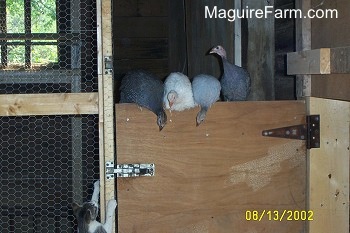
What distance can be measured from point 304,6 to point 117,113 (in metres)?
0.78

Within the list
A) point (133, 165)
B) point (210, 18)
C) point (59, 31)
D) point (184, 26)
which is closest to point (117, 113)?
point (133, 165)

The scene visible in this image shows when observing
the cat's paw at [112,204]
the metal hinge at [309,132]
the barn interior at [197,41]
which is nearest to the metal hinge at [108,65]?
the cat's paw at [112,204]

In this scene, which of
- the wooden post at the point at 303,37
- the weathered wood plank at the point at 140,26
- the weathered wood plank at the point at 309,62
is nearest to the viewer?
the weathered wood plank at the point at 309,62

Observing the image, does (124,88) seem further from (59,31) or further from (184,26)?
(184,26)

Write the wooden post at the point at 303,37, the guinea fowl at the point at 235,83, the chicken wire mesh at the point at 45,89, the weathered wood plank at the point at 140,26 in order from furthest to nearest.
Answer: the weathered wood plank at the point at 140,26, the chicken wire mesh at the point at 45,89, the guinea fowl at the point at 235,83, the wooden post at the point at 303,37

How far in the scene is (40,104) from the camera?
179 centimetres

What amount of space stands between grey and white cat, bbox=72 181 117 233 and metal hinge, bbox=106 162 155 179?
0.09 metres

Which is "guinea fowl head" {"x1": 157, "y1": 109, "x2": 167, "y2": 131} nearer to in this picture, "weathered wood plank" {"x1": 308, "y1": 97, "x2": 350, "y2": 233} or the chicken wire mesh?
"weathered wood plank" {"x1": 308, "y1": 97, "x2": 350, "y2": 233}

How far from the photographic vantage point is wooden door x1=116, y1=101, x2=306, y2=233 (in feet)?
6.01

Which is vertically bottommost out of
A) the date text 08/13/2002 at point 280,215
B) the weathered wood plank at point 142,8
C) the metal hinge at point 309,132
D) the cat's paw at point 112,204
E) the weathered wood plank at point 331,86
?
the date text 08/13/2002 at point 280,215

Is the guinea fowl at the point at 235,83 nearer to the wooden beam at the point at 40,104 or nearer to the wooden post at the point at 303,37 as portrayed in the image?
the wooden post at the point at 303,37

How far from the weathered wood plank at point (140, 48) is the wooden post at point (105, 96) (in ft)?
8.14

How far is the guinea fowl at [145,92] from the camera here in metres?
1.83

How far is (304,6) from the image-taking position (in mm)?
2025
